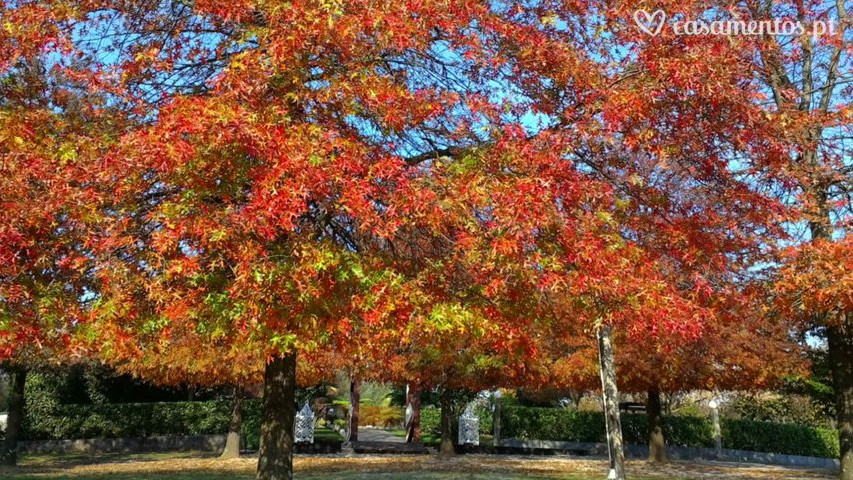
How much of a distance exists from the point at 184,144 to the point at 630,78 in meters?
4.72

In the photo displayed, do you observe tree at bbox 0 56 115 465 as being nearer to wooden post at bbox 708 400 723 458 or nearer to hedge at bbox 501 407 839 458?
hedge at bbox 501 407 839 458

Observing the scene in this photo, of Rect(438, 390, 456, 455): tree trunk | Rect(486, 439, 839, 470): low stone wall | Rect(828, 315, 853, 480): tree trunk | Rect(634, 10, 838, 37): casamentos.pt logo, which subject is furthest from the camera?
Rect(486, 439, 839, 470): low stone wall

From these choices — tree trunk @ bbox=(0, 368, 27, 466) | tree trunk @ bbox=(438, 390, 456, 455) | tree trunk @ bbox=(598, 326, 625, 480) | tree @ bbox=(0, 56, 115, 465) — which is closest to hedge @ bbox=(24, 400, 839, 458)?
tree trunk @ bbox=(0, 368, 27, 466)

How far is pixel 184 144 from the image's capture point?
5.53 meters

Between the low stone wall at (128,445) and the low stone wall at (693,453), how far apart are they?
443 inches

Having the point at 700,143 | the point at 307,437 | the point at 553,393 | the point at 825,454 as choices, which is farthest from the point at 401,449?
the point at 700,143

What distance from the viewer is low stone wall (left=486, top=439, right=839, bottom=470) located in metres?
27.2

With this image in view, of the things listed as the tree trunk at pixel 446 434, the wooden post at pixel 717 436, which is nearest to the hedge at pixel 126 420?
the tree trunk at pixel 446 434

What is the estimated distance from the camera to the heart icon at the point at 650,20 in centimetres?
772

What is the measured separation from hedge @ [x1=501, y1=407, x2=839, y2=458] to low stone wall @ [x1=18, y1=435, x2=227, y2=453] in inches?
498

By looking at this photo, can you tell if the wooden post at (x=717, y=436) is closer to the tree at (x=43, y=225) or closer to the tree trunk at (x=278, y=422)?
the tree trunk at (x=278, y=422)

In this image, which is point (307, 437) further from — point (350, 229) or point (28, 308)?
point (28, 308)

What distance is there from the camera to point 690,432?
28.0 m

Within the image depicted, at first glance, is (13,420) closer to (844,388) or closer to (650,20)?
(650,20)
